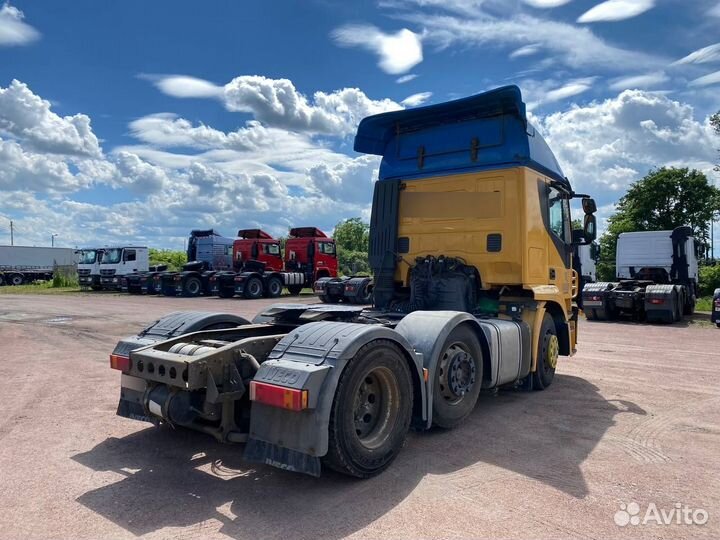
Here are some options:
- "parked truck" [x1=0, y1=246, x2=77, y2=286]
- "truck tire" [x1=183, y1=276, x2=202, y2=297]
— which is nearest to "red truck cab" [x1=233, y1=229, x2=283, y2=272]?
"truck tire" [x1=183, y1=276, x2=202, y2=297]

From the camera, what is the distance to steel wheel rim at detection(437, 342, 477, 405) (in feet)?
16.8

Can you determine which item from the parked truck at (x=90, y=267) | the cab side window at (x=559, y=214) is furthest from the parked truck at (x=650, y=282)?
the parked truck at (x=90, y=267)

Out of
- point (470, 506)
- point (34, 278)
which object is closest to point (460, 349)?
point (470, 506)

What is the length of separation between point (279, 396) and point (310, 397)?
21 cm

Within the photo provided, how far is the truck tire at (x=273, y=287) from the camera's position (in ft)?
91.0

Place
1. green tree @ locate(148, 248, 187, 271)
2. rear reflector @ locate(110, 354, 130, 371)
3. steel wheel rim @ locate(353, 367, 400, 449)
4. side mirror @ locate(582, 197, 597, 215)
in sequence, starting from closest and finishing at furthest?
steel wheel rim @ locate(353, 367, 400, 449)
rear reflector @ locate(110, 354, 130, 371)
side mirror @ locate(582, 197, 597, 215)
green tree @ locate(148, 248, 187, 271)

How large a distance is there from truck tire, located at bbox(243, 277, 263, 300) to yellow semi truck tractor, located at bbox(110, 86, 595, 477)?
2035 centimetres

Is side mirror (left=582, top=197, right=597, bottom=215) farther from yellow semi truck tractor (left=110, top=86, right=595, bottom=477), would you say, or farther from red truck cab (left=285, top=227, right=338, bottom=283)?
red truck cab (left=285, top=227, right=338, bottom=283)

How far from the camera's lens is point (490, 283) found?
21.4 ft

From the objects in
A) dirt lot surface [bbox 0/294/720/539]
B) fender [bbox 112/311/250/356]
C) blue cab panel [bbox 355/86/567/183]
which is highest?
blue cab panel [bbox 355/86/567/183]

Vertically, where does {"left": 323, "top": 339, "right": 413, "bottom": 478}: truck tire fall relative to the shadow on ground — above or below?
above

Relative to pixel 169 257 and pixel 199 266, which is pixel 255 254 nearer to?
pixel 199 266

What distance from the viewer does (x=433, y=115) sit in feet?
22.2

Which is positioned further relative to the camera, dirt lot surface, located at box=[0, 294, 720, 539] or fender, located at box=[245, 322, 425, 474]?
fender, located at box=[245, 322, 425, 474]
